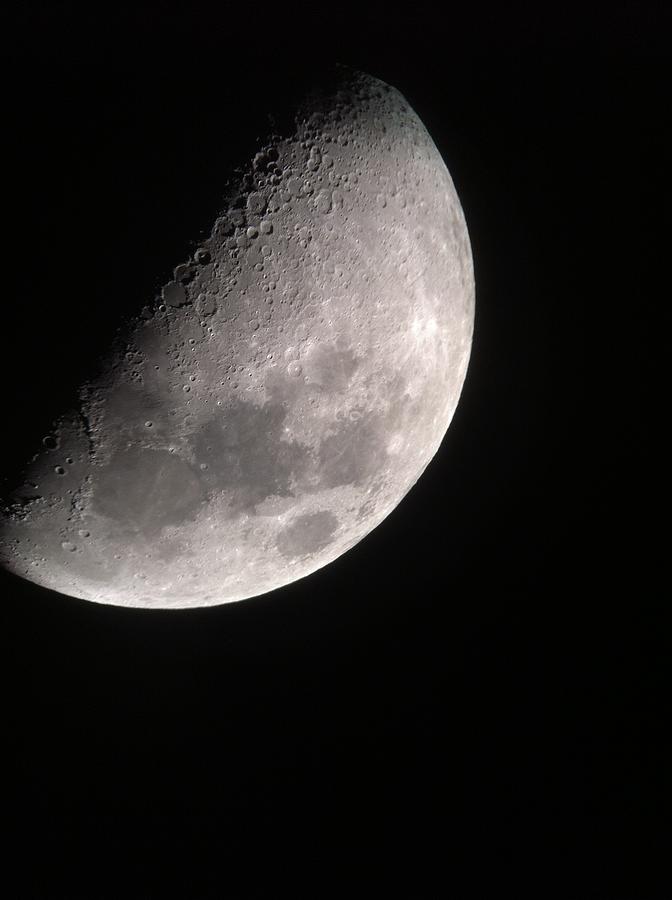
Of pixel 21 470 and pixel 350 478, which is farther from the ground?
pixel 21 470

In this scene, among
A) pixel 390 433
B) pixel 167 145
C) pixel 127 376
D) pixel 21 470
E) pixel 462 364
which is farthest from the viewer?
pixel 462 364

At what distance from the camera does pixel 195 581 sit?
2.31m

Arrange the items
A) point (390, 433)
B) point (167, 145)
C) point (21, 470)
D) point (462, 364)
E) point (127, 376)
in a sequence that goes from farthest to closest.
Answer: point (462, 364)
point (390, 433)
point (21, 470)
point (127, 376)
point (167, 145)

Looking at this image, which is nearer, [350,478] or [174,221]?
[174,221]

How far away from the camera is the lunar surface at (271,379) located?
5.91 ft

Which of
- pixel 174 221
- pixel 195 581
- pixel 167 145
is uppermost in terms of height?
pixel 167 145

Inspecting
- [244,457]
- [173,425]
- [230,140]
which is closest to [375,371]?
[244,457]

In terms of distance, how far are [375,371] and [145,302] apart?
70 cm

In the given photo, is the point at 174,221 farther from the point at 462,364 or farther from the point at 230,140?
the point at 462,364

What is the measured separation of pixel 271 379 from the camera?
1.88 m

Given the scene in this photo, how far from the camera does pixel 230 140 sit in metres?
1.75

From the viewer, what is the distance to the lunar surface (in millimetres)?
1802

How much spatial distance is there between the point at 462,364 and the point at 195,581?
4.10 ft

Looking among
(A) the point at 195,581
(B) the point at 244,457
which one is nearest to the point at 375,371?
(B) the point at 244,457
